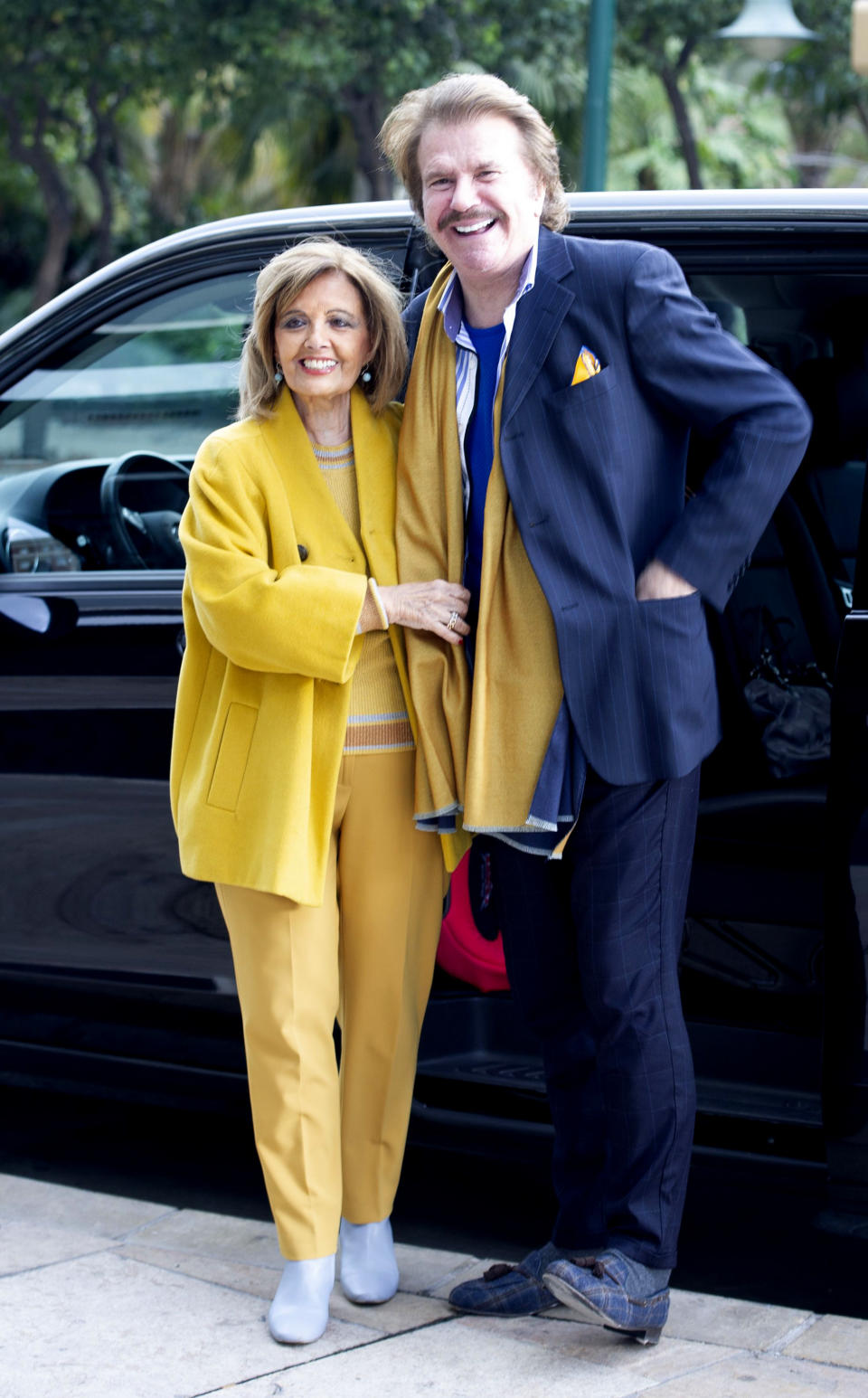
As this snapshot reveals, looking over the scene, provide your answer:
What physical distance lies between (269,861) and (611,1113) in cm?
64

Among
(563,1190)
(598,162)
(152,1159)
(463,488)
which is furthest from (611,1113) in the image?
(598,162)

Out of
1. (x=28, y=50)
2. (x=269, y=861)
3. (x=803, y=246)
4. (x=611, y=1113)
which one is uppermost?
(x=28, y=50)

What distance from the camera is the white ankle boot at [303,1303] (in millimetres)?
2469

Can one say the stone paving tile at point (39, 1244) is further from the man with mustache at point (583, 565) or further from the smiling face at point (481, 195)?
the smiling face at point (481, 195)

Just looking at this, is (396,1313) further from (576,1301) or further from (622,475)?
(622,475)

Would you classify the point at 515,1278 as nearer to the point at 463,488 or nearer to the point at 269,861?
the point at 269,861

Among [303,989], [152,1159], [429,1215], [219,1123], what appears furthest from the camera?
[219,1123]

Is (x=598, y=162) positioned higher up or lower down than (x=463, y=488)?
higher up

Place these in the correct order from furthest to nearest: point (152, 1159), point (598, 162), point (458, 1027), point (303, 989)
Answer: point (598, 162) < point (152, 1159) < point (458, 1027) < point (303, 989)

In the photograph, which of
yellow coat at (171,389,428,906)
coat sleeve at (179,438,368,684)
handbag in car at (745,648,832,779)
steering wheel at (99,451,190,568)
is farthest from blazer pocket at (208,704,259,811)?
handbag in car at (745,648,832,779)

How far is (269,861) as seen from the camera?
2.38 metres

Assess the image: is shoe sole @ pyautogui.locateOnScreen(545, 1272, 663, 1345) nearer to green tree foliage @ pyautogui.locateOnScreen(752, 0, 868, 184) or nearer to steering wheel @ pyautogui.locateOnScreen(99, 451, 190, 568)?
steering wheel @ pyautogui.locateOnScreen(99, 451, 190, 568)

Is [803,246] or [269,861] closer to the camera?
[269,861]

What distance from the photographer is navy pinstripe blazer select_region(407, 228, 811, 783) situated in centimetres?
225
